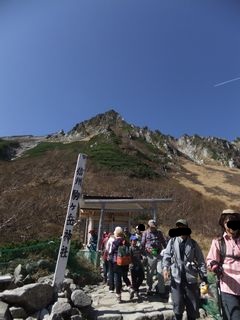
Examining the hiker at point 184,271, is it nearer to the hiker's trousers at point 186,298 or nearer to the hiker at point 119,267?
the hiker's trousers at point 186,298

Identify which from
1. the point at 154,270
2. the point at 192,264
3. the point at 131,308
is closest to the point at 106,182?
the point at 154,270

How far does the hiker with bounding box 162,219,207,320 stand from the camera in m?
5.05

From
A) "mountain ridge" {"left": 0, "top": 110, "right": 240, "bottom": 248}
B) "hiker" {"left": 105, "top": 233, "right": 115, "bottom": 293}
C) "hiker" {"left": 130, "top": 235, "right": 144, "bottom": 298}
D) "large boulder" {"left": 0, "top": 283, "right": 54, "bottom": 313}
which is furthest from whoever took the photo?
"mountain ridge" {"left": 0, "top": 110, "right": 240, "bottom": 248}

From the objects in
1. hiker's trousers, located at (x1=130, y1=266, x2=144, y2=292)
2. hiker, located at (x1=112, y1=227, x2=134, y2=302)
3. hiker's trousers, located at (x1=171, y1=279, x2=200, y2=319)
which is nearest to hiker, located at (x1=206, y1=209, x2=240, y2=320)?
hiker's trousers, located at (x1=171, y1=279, x2=200, y2=319)

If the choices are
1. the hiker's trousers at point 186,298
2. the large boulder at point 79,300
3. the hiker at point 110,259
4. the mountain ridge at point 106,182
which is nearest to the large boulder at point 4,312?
the large boulder at point 79,300

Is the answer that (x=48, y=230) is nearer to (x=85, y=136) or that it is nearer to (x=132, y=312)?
(x=132, y=312)

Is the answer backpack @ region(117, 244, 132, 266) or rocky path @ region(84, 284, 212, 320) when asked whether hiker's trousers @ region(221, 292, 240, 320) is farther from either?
backpack @ region(117, 244, 132, 266)

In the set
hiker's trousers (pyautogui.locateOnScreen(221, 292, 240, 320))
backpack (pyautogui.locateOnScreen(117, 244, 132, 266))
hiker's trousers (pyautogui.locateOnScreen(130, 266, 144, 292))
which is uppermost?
backpack (pyautogui.locateOnScreen(117, 244, 132, 266))

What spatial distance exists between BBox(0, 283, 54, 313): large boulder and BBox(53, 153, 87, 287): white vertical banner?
471mm

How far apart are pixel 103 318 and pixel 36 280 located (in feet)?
9.48

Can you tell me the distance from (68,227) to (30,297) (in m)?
1.84

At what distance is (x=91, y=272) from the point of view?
11180 millimetres

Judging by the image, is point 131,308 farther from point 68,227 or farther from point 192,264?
point 192,264

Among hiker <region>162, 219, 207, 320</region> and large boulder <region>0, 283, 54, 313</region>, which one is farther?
large boulder <region>0, 283, 54, 313</region>
